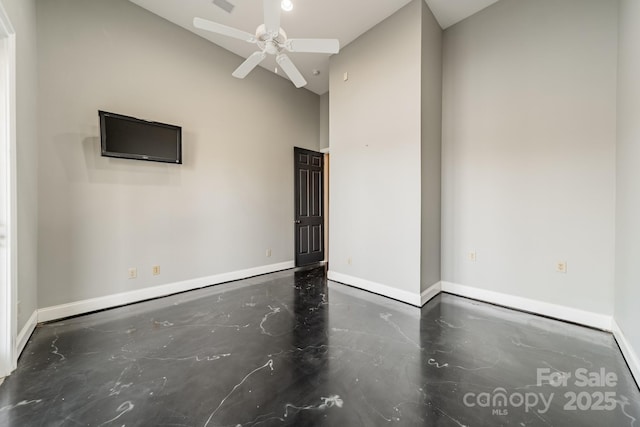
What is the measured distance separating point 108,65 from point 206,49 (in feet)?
4.32

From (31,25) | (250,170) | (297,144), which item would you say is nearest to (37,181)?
(31,25)

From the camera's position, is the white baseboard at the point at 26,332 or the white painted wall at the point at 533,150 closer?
the white baseboard at the point at 26,332

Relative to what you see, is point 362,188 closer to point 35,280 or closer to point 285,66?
point 285,66

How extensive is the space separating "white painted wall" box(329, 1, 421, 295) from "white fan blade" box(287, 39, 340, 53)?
1254mm

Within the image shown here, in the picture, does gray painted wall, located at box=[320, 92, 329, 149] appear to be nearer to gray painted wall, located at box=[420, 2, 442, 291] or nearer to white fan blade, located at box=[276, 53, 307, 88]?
gray painted wall, located at box=[420, 2, 442, 291]

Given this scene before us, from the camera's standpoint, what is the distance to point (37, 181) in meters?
2.47

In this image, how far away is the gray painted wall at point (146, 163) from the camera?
2.60 meters

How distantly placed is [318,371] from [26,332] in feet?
8.44

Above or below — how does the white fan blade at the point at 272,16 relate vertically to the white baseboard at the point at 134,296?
above

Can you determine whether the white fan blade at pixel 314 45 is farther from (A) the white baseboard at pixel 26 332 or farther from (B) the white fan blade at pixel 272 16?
(A) the white baseboard at pixel 26 332

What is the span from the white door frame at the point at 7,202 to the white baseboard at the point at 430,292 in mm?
3608

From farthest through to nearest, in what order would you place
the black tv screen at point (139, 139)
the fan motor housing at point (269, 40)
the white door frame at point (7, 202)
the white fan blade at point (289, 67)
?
the black tv screen at point (139, 139), the white fan blade at point (289, 67), the fan motor housing at point (269, 40), the white door frame at point (7, 202)

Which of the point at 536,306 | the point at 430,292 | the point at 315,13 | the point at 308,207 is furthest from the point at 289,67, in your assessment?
the point at 536,306

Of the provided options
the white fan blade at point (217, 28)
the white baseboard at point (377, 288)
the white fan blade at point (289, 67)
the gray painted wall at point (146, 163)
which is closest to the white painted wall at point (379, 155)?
the white baseboard at point (377, 288)
